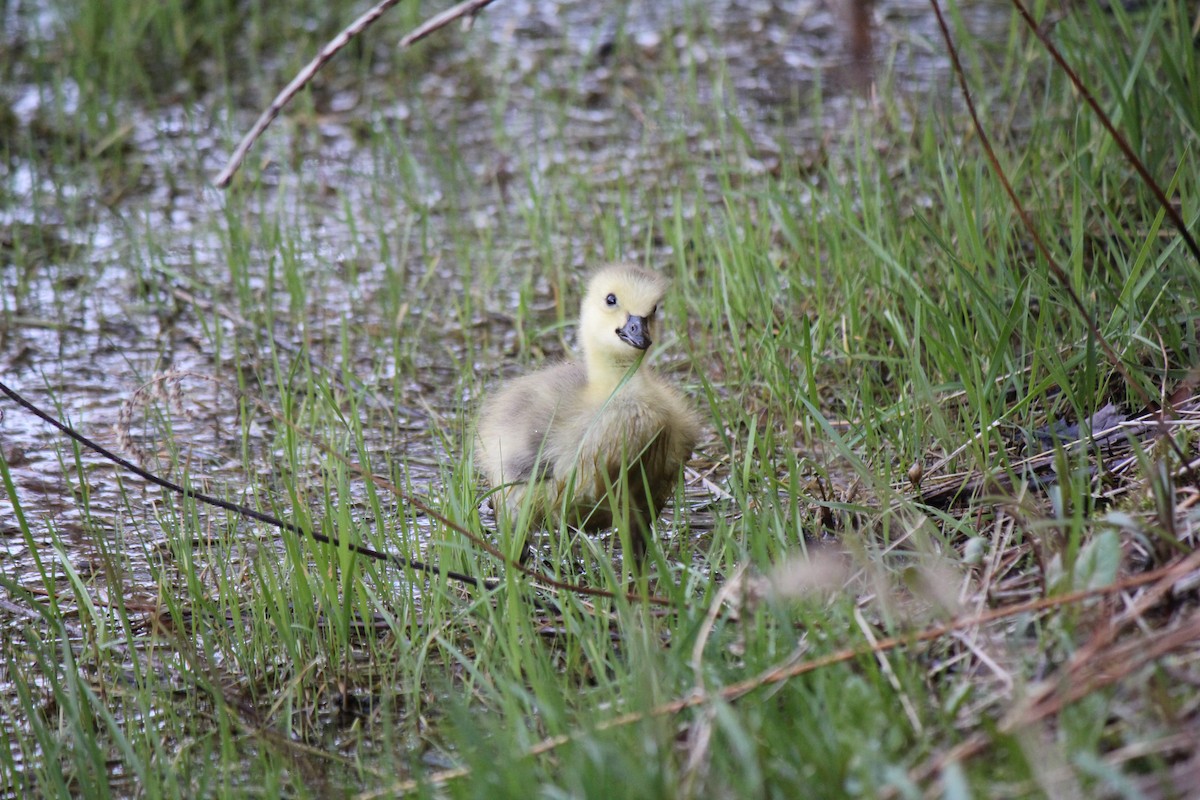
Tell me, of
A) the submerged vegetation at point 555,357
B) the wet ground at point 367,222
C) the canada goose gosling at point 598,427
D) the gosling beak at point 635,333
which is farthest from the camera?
the wet ground at point 367,222

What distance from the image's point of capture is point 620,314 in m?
3.87

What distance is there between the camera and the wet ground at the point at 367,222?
438 centimetres

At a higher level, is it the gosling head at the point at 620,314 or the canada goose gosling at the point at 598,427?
the gosling head at the point at 620,314

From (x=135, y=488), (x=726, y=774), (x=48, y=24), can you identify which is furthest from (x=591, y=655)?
(x=48, y=24)

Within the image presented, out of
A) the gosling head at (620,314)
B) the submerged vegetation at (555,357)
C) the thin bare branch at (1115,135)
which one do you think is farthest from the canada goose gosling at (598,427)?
the thin bare branch at (1115,135)

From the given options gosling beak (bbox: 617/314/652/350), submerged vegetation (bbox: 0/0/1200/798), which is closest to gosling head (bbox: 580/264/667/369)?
gosling beak (bbox: 617/314/652/350)

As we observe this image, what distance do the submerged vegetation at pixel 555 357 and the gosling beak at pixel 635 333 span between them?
378mm

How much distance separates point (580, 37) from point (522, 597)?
5402mm

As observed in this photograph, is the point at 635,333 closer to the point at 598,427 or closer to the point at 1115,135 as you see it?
the point at 598,427

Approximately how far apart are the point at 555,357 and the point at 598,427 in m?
1.58

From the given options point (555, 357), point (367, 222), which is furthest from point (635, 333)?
point (367, 222)

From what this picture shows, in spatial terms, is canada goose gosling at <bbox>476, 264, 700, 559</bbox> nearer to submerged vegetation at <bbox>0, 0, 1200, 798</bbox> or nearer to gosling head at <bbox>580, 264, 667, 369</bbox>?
gosling head at <bbox>580, 264, 667, 369</bbox>

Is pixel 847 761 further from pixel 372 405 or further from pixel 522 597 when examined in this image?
pixel 372 405

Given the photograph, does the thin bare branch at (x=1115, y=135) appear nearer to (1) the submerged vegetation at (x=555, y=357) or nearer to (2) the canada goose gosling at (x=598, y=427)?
(1) the submerged vegetation at (x=555, y=357)
